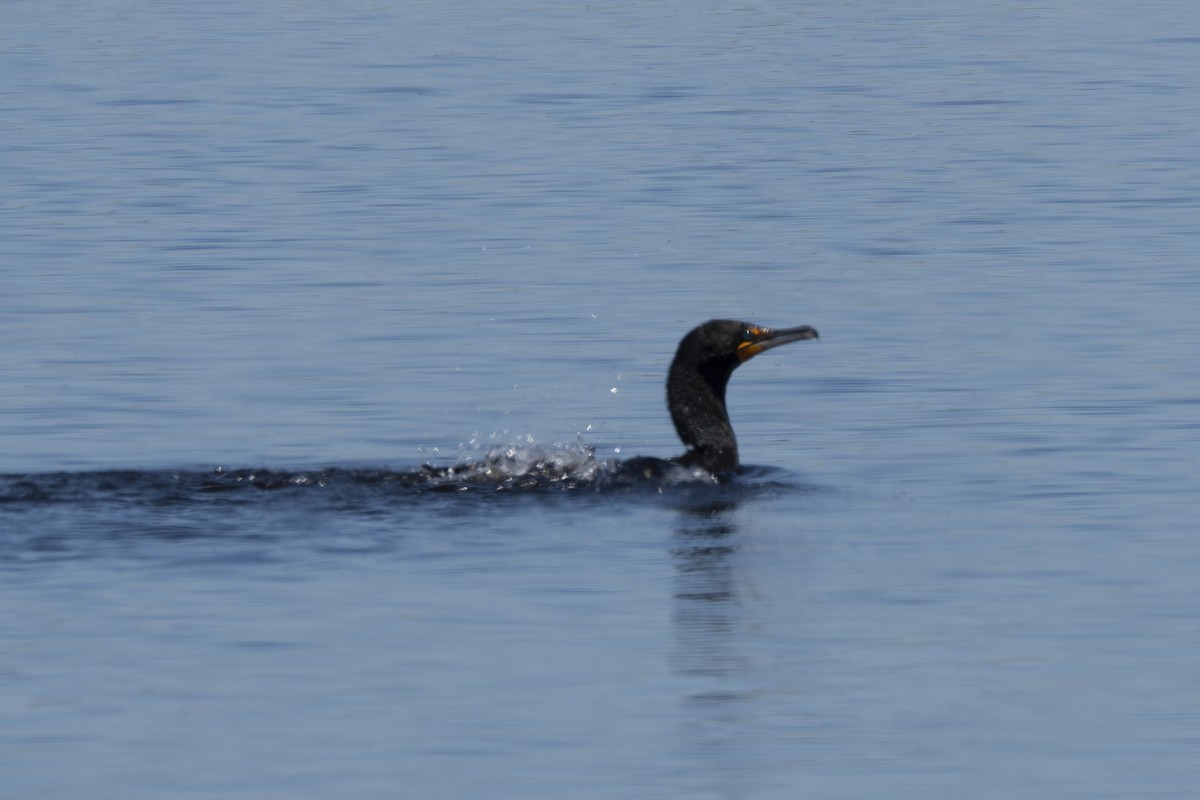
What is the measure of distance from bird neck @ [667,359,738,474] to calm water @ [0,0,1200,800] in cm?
34

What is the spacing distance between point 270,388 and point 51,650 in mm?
6261

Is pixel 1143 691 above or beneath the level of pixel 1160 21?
beneath

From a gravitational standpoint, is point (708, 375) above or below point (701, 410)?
above

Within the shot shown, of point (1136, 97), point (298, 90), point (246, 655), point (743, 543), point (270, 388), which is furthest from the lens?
point (298, 90)

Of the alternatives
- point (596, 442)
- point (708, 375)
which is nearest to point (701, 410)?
point (708, 375)

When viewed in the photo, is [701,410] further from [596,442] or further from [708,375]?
[596,442]

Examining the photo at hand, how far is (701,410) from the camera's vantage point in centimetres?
1427

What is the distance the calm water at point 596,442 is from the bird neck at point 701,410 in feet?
1.13

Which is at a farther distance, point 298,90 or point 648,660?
point 298,90

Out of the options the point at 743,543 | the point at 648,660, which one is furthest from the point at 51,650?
the point at 743,543

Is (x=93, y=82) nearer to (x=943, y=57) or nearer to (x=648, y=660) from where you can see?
(x=943, y=57)

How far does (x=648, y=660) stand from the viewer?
9984mm

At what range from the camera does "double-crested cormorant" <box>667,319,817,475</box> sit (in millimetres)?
14180

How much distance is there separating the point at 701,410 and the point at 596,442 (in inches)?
45.1
